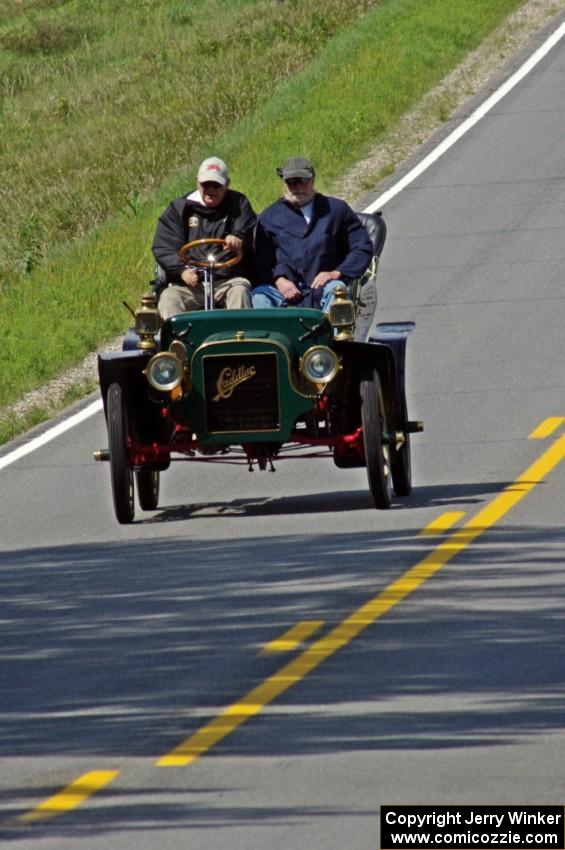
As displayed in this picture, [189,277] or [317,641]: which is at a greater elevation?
[189,277]

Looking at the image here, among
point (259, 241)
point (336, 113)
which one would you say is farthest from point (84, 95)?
point (259, 241)

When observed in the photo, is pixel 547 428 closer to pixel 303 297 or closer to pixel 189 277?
pixel 303 297

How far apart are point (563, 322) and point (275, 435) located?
270 inches

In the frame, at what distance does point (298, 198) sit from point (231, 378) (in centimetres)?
155

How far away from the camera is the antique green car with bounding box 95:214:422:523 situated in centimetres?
1231

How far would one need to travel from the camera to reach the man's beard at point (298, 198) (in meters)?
13.4

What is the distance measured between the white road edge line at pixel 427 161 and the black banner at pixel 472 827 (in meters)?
8.80

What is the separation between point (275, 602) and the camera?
1000 centimetres

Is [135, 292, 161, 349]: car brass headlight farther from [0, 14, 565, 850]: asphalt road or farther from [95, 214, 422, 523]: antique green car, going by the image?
[0, 14, 565, 850]: asphalt road

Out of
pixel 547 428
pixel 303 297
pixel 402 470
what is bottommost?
pixel 402 470

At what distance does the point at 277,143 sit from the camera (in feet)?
89.7

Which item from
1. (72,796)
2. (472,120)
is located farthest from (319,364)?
(472,120)

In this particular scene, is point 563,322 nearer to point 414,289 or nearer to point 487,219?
point 414,289

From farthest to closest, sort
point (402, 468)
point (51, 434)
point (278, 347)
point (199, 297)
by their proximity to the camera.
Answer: point (51, 434), point (199, 297), point (402, 468), point (278, 347)
